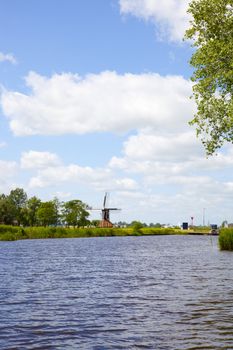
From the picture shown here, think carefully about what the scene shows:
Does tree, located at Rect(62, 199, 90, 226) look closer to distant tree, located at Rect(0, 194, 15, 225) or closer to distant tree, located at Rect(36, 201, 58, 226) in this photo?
distant tree, located at Rect(36, 201, 58, 226)

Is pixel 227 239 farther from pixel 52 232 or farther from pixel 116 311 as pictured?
pixel 52 232

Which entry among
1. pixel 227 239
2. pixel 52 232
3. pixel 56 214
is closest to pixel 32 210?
pixel 56 214

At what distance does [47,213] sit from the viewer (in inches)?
6865

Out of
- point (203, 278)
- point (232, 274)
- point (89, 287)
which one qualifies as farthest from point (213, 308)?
point (232, 274)

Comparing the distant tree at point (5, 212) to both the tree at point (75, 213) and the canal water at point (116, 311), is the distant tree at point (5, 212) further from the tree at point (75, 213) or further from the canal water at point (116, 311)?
the canal water at point (116, 311)

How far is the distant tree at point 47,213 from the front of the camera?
173750 millimetres

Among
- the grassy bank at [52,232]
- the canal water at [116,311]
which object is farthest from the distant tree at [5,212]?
the canal water at [116,311]

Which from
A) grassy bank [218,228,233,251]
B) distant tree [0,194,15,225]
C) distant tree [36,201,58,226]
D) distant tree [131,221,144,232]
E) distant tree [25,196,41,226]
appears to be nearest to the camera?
grassy bank [218,228,233,251]

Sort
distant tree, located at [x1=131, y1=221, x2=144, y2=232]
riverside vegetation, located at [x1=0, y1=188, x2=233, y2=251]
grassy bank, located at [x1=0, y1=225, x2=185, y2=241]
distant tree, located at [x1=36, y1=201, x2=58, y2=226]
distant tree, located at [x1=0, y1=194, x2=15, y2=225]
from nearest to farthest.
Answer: grassy bank, located at [x1=0, y1=225, x2=185, y2=241] → riverside vegetation, located at [x1=0, y1=188, x2=233, y2=251] → distant tree, located at [x1=0, y1=194, x2=15, y2=225] → distant tree, located at [x1=36, y1=201, x2=58, y2=226] → distant tree, located at [x1=131, y1=221, x2=144, y2=232]

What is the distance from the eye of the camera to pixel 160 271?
38500 millimetres

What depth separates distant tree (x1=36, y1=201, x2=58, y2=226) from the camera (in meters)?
174

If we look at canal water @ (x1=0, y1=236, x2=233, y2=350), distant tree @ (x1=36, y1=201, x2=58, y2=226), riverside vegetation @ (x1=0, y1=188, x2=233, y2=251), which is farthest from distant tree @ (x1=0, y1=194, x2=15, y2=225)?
canal water @ (x1=0, y1=236, x2=233, y2=350)

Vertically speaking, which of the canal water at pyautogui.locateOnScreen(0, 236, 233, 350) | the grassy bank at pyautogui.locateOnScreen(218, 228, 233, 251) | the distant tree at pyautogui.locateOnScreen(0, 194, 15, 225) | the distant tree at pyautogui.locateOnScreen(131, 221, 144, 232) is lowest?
the canal water at pyautogui.locateOnScreen(0, 236, 233, 350)

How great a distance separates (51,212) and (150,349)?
165m
